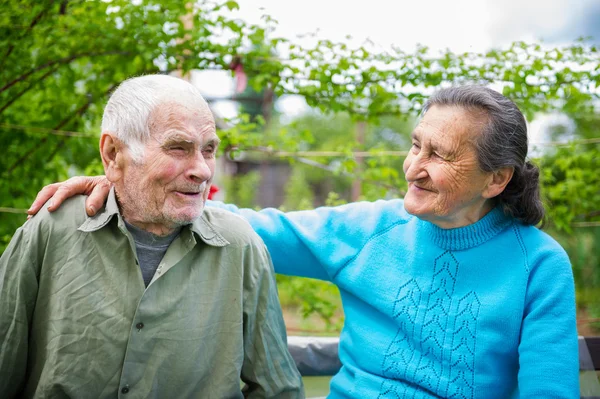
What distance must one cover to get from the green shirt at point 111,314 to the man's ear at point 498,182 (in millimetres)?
927

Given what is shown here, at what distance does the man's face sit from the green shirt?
0.10 m

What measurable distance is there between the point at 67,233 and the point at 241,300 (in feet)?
1.90

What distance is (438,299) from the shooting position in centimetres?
210

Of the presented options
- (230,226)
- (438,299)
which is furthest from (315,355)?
(230,226)

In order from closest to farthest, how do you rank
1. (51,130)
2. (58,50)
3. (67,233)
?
(67,233) < (58,50) < (51,130)

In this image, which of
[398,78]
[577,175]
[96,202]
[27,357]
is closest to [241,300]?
[96,202]

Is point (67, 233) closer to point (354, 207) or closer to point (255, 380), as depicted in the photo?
point (255, 380)

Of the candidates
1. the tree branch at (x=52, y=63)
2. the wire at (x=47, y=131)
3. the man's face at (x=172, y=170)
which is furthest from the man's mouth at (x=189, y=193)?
the wire at (x=47, y=131)

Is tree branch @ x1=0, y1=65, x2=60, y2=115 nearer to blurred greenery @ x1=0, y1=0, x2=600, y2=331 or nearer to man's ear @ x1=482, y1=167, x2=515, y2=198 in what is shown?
blurred greenery @ x1=0, y1=0, x2=600, y2=331

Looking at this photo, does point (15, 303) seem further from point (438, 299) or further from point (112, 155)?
point (438, 299)

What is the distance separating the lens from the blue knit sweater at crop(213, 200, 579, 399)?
1923mm

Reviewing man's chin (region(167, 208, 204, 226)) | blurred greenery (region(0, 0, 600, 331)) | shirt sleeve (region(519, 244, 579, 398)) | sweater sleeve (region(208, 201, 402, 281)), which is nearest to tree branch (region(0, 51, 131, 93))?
blurred greenery (region(0, 0, 600, 331))

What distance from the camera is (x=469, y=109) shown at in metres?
2.06

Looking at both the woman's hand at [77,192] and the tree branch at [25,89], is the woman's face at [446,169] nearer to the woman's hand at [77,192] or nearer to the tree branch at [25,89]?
the woman's hand at [77,192]
